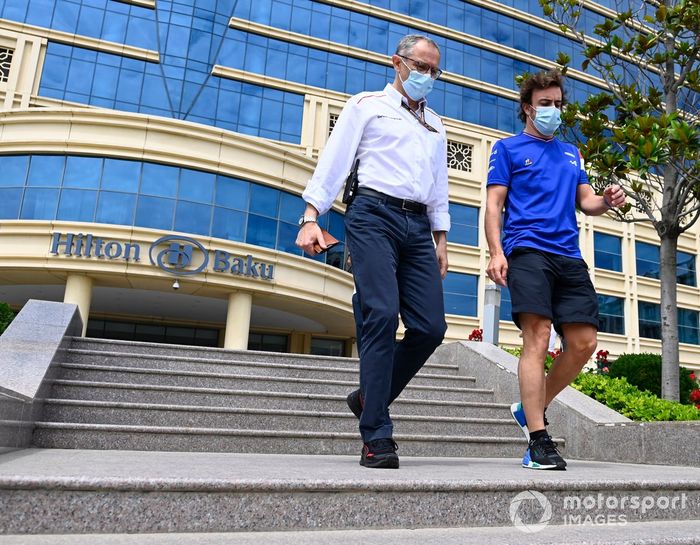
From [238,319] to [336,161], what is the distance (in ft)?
54.4

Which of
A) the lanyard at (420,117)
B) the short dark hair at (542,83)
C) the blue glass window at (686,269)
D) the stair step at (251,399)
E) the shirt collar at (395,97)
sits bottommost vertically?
the stair step at (251,399)

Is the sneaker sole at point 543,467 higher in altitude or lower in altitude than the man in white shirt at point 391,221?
lower

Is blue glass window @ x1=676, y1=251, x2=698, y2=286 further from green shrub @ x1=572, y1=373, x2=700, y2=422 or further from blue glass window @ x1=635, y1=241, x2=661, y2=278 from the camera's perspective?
green shrub @ x1=572, y1=373, x2=700, y2=422

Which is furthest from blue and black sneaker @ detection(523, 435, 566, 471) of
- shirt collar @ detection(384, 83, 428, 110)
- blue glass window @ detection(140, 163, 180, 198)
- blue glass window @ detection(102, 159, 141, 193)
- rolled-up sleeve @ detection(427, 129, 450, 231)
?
blue glass window @ detection(102, 159, 141, 193)

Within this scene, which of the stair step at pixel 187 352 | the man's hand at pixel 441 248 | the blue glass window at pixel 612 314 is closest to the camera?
the man's hand at pixel 441 248

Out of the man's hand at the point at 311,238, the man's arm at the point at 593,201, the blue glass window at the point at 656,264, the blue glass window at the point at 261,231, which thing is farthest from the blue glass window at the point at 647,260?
the man's hand at the point at 311,238

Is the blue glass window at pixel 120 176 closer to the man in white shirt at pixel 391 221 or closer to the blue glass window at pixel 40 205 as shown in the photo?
the blue glass window at pixel 40 205

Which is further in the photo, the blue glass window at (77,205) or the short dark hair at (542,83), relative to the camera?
the blue glass window at (77,205)

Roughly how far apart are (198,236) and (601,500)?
17536 mm

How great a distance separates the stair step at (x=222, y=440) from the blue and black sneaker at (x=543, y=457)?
139cm

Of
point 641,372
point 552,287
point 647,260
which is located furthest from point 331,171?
point 647,260

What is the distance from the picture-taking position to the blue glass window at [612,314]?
30703 millimetres

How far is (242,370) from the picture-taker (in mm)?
5957

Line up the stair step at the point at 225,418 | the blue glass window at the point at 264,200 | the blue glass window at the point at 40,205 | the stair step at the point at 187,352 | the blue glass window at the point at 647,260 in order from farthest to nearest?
1. the blue glass window at the point at 647,260
2. the blue glass window at the point at 264,200
3. the blue glass window at the point at 40,205
4. the stair step at the point at 187,352
5. the stair step at the point at 225,418
